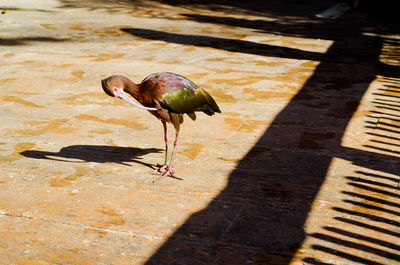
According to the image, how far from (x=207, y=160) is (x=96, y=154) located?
111cm

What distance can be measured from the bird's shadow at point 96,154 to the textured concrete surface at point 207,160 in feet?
0.07

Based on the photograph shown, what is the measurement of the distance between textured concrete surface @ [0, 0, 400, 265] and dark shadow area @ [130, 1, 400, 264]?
1cm

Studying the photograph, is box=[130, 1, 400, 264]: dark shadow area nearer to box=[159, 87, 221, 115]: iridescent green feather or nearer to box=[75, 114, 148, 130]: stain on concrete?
box=[159, 87, 221, 115]: iridescent green feather

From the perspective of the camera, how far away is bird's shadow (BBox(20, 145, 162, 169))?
16.8 feet

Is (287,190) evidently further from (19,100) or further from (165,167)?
(19,100)

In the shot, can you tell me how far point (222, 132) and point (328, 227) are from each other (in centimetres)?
243

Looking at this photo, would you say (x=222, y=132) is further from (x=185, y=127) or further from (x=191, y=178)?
(x=191, y=178)

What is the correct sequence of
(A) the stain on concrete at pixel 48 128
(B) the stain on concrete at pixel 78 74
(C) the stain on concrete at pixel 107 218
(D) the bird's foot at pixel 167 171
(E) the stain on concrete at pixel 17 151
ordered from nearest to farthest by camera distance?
(C) the stain on concrete at pixel 107 218
(D) the bird's foot at pixel 167 171
(E) the stain on concrete at pixel 17 151
(A) the stain on concrete at pixel 48 128
(B) the stain on concrete at pixel 78 74

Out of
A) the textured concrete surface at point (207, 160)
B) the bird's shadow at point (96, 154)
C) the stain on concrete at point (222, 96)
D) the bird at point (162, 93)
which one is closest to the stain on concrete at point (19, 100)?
the textured concrete surface at point (207, 160)

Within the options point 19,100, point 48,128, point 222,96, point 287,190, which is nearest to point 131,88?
point 287,190

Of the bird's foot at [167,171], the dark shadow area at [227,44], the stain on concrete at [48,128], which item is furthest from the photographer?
the dark shadow area at [227,44]

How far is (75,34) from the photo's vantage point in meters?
12.4

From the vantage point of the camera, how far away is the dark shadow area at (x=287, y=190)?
3.59 metres

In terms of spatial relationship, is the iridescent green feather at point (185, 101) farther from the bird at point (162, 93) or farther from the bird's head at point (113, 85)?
the bird's head at point (113, 85)
